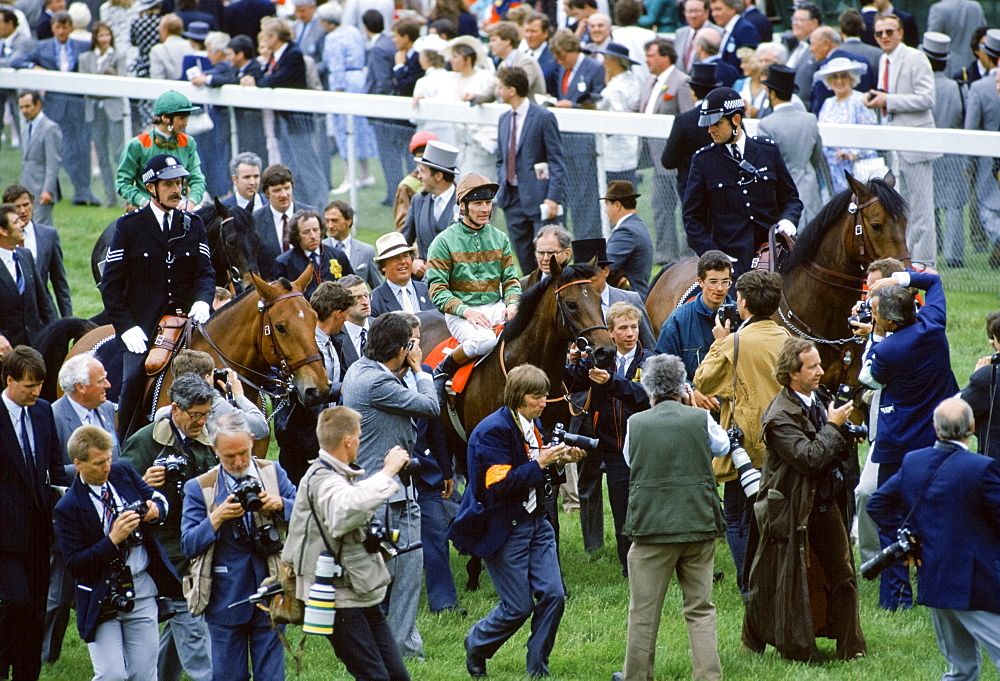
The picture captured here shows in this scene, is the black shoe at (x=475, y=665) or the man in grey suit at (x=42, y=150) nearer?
the black shoe at (x=475, y=665)

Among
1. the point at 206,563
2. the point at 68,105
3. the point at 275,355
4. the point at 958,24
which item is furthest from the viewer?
the point at 68,105

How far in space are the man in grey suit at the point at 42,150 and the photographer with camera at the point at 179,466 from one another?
406 inches

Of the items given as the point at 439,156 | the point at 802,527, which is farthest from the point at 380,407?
the point at 439,156

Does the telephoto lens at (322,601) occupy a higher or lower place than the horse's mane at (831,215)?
lower

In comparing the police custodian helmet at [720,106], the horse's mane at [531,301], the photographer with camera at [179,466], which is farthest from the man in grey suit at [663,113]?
the photographer with camera at [179,466]

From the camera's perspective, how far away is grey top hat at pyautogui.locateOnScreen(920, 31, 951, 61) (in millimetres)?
16312

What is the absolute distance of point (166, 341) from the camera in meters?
10.0

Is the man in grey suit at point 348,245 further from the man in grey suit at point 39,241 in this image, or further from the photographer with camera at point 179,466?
the photographer with camera at point 179,466

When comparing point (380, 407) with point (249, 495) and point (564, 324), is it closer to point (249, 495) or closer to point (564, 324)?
point (249, 495)

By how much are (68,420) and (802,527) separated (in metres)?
4.47

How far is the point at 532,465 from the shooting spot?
7809 millimetres

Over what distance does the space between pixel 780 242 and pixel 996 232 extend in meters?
4.01

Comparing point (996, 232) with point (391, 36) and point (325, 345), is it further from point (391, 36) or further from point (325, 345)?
point (391, 36)

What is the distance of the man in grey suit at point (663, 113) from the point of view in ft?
50.3
